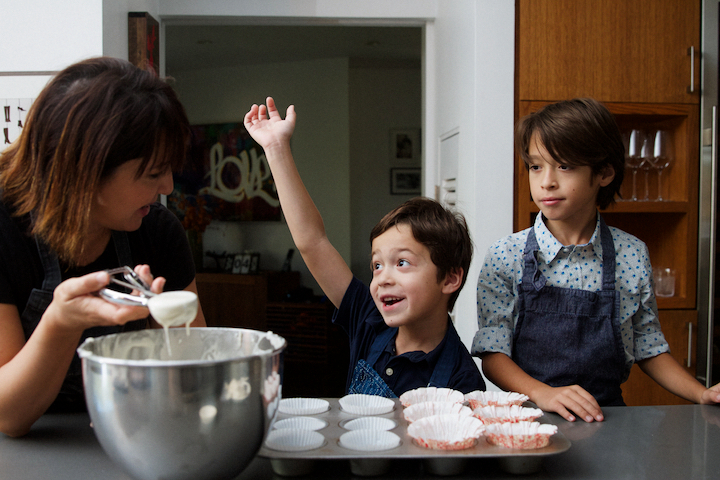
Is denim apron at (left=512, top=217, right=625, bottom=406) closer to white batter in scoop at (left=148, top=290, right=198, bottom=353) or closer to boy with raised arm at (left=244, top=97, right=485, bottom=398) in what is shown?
boy with raised arm at (left=244, top=97, right=485, bottom=398)

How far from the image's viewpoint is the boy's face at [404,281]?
3.64ft

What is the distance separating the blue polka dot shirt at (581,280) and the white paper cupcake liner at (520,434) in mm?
595

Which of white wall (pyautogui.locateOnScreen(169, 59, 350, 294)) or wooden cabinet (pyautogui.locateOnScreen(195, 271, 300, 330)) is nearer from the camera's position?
wooden cabinet (pyautogui.locateOnScreen(195, 271, 300, 330))

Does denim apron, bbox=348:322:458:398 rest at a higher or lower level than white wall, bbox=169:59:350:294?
lower

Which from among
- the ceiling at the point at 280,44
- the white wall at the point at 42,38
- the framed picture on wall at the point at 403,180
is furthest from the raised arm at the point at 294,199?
the framed picture on wall at the point at 403,180

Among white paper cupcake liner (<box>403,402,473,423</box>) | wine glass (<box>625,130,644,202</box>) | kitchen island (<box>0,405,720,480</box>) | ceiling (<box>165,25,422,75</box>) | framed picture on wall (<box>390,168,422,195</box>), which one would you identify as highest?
ceiling (<box>165,25,422,75</box>)

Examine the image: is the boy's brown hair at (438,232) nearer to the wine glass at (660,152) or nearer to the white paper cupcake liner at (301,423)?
the white paper cupcake liner at (301,423)

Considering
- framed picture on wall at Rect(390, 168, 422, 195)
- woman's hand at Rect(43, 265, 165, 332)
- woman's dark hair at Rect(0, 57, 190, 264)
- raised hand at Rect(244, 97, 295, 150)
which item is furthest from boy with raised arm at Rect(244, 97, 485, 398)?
framed picture on wall at Rect(390, 168, 422, 195)

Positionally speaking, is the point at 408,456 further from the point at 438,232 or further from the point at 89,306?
the point at 438,232

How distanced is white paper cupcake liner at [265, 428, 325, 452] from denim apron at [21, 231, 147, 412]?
1.42 feet

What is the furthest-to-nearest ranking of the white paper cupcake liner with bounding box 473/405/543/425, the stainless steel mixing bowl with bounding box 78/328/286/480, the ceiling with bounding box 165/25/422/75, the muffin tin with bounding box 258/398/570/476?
the ceiling with bounding box 165/25/422/75 < the white paper cupcake liner with bounding box 473/405/543/425 < the muffin tin with bounding box 258/398/570/476 < the stainless steel mixing bowl with bounding box 78/328/286/480

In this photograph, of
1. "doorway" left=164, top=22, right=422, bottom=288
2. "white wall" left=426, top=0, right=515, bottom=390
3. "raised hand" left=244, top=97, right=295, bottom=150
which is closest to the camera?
"raised hand" left=244, top=97, right=295, bottom=150

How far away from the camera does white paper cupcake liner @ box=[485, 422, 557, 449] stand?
2.17 feet

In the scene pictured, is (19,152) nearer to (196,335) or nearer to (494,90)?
(196,335)
